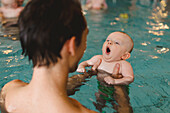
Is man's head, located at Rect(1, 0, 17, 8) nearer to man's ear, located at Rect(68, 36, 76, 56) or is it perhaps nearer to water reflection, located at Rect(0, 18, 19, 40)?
water reflection, located at Rect(0, 18, 19, 40)

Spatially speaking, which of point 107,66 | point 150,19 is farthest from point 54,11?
point 150,19

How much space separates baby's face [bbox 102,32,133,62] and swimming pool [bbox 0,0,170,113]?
43 centimetres

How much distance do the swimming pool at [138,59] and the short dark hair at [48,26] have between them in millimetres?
1245

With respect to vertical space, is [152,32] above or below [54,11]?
below

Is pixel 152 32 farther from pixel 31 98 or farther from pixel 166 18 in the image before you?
pixel 31 98

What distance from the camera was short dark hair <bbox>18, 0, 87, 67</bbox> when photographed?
1.12 metres

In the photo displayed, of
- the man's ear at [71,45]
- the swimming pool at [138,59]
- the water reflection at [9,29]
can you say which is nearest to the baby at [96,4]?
the swimming pool at [138,59]

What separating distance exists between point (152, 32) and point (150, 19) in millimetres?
1478

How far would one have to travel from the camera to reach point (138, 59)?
12.0 ft

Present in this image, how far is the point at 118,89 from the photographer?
2418 mm

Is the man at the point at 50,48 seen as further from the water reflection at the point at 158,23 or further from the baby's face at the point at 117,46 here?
the water reflection at the point at 158,23

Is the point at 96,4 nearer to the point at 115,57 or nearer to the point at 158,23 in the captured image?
the point at 158,23

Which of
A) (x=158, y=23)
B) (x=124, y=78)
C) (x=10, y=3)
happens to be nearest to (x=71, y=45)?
(x=124, y=78)

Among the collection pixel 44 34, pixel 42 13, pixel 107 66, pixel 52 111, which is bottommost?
pixel 107 66
